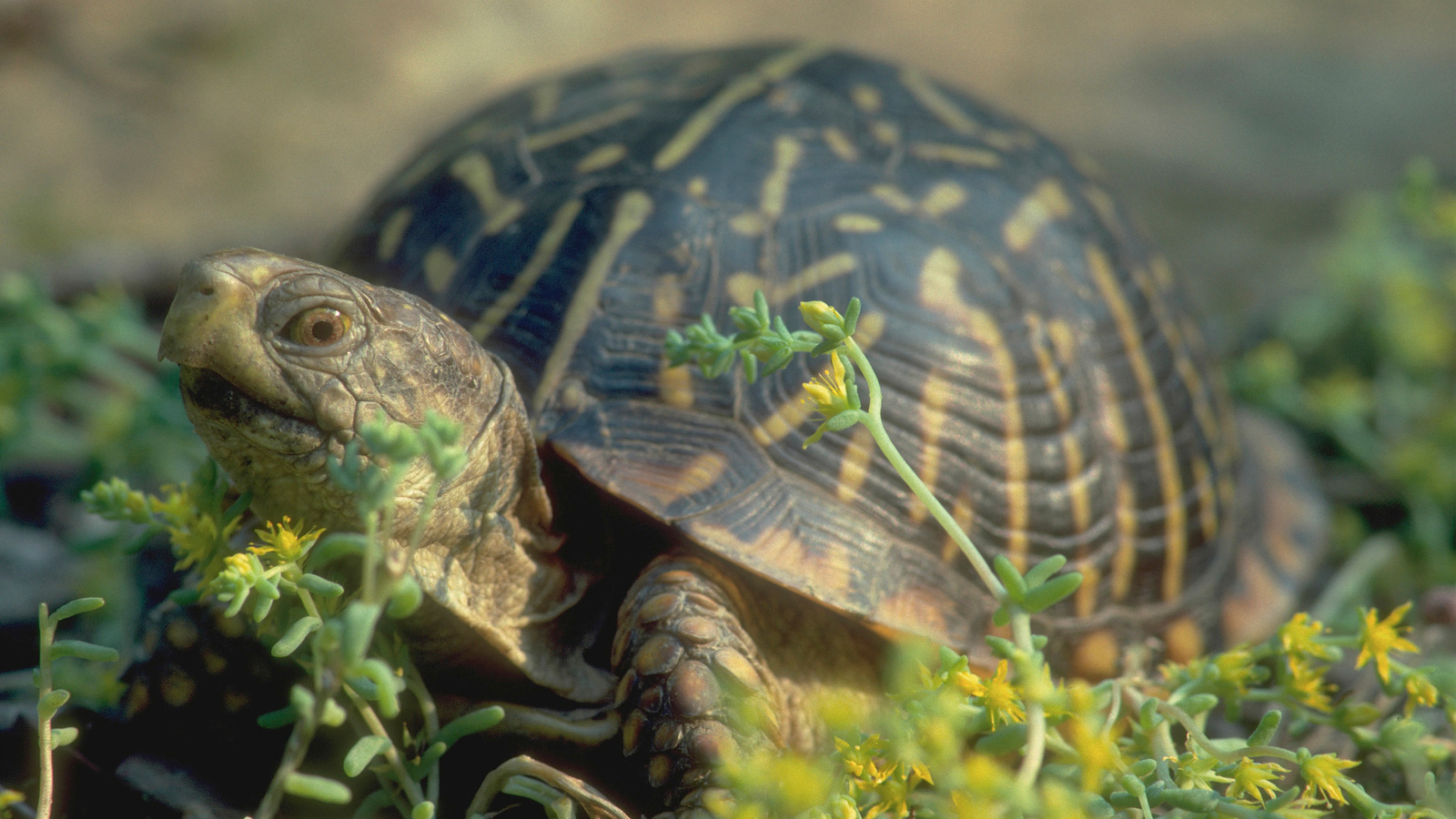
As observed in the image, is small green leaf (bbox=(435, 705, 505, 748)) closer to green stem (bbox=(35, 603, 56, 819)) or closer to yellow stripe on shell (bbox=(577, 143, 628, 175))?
green stem (bbox=(35, 603, 56, 819))

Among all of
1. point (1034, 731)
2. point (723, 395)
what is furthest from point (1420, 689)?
point (723, 395)

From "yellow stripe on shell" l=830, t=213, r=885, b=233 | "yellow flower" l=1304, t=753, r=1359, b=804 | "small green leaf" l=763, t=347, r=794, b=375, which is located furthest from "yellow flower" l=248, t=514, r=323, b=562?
"yellow flower" l=1304, t=753, r=1359, b=804

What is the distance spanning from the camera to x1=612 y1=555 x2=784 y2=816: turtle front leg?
149 cm

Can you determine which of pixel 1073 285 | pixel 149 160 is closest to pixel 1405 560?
pixel 1073 285

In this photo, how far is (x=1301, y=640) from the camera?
1.48 meters

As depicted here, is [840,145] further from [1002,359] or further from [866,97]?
[1002,359]

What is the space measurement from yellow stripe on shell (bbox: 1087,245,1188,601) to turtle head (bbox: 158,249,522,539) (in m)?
1.37

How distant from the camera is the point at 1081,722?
104cm

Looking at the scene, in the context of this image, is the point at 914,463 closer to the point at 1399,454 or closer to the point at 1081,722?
the point at 1081,722

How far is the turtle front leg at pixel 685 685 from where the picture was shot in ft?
4.88

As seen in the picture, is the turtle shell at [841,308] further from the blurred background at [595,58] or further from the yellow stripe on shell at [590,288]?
the blurred background at [595,58]

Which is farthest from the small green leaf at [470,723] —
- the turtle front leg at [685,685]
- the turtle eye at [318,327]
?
the turtle eye at [318,327]

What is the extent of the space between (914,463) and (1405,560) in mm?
1871

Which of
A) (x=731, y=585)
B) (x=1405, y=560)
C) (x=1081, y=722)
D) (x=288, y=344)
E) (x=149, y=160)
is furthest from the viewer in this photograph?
(x=149, y=160)
